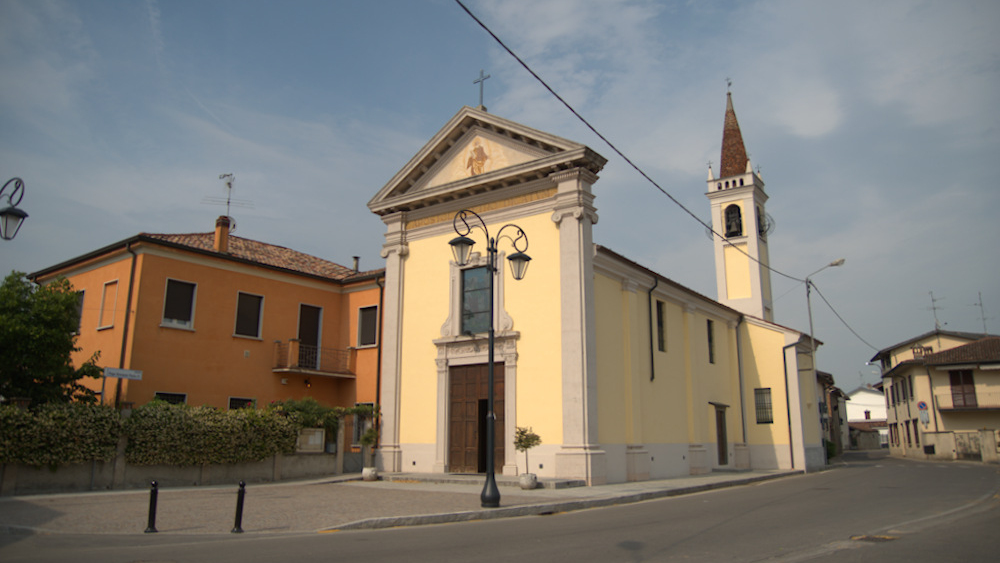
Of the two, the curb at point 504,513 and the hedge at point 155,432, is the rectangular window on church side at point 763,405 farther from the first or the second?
the hedge at point 155,432

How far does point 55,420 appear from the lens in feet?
46.6

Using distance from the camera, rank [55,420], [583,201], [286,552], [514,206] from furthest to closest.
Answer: [514,206], [583,201], [55,420], [286,552]

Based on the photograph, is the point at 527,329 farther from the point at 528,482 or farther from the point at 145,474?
the point at 145,474

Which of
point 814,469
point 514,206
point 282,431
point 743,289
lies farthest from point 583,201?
point 743,289

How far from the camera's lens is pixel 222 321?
2095 cm

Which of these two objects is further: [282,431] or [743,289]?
[743,289]

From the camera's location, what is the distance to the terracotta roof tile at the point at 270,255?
2248 cm

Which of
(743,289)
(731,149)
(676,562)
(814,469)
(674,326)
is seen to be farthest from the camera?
(731,149)

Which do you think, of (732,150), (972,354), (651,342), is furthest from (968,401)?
(651,342)

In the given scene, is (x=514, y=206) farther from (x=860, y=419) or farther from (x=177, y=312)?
(x=860, y=419)

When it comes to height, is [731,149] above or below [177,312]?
above

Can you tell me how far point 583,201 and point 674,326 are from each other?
7608mm

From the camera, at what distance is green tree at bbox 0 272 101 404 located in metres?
14.9

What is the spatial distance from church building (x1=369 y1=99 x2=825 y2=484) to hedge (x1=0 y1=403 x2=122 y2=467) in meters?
7.56
